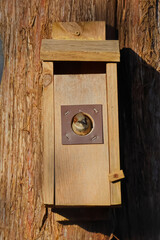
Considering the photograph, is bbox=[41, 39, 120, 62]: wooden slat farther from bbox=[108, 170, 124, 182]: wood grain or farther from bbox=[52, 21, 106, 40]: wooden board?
bbox=[108, 170, 124, 182]: wood grain

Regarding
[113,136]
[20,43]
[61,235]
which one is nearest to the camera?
[113,136]

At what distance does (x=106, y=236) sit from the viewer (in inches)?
94.0

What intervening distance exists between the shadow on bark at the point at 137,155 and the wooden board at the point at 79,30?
237 millimetres

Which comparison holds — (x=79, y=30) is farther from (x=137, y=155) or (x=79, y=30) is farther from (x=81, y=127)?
(x=137, y=155)

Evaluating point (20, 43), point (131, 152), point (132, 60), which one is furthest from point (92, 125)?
point (20, 43)

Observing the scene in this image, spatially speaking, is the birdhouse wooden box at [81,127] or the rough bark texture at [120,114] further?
the rough bark texture at [120,114]

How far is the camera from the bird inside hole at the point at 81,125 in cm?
223

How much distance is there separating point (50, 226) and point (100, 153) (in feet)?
1.79

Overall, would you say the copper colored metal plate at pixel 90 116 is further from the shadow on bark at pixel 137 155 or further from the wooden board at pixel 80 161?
the shadow on bark at pixel 137 155

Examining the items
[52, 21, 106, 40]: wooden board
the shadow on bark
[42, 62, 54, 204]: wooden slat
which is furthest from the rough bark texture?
[42, 62, 54, 204]: wooden slat

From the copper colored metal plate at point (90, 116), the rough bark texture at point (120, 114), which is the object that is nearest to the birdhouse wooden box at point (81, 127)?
the copper colored metal plate at point (90, 116)

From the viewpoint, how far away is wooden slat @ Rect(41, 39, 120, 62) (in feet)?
7.28

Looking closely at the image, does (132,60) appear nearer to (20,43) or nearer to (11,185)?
(20,43)

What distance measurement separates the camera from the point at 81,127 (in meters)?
2.23
